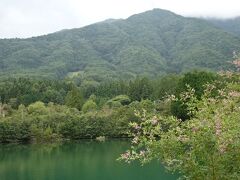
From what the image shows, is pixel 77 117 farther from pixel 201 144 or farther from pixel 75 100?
pixel 201 144

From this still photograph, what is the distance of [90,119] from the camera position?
65.1 m

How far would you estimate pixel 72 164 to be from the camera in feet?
137

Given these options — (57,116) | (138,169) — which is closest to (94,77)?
(57,116)

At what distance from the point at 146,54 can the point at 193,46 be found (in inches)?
800

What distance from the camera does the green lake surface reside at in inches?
1341

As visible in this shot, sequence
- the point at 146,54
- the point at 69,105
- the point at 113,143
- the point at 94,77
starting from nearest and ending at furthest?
the point at 113,143 < the point at 69,105 < the point at 94,77 < the point at 146,54

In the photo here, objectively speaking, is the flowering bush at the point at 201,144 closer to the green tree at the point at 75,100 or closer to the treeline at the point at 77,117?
the treeline at the point at 77,117

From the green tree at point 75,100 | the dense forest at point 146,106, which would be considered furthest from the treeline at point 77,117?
the dense forest at point 146,106

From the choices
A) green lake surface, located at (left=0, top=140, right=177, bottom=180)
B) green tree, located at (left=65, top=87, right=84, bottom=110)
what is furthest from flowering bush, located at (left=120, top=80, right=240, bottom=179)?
green tree, located at (left=65, top=87, right=84, bottom=110)

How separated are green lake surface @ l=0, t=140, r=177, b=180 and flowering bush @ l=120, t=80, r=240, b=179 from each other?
1849 centimetres

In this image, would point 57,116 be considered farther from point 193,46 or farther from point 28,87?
point 193,46

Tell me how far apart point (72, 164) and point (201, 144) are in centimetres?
3498

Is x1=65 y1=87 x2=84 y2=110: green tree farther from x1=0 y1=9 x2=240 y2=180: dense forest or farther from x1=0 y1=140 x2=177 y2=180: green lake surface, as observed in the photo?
x1=0 y1=140 x2=177 y2=180: green lake surface

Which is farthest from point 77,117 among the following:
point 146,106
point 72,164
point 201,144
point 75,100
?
point 201,144
